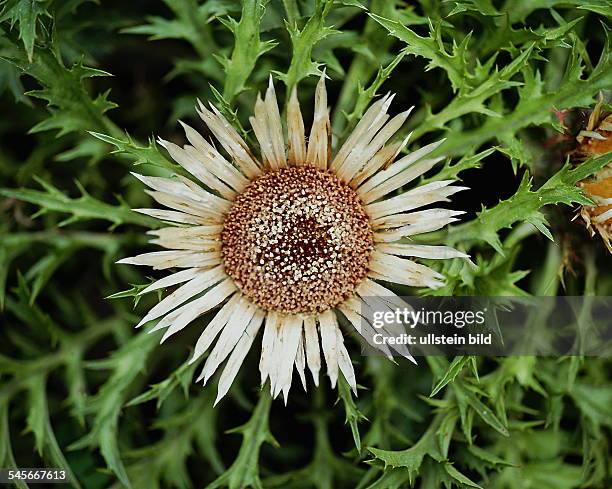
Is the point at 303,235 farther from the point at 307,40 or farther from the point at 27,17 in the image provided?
the point at 27,17

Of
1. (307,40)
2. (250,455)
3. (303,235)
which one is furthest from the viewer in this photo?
(250,455)

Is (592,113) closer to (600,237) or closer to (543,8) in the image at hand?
(600,237)

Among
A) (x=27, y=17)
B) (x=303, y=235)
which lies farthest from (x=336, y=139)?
(x=27, y=17)

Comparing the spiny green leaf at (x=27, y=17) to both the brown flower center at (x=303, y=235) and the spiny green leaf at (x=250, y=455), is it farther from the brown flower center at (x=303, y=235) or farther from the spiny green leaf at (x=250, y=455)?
the spiny green leaf at (x=250, y=455)

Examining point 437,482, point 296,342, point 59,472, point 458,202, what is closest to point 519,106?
point 458,202

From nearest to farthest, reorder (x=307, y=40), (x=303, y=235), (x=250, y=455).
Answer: (x=307, y=40), (x=303, y=235), (x=250, y=455)

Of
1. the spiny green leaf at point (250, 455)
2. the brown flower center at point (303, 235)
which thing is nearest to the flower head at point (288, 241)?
the brown flower center at point (303, 235)

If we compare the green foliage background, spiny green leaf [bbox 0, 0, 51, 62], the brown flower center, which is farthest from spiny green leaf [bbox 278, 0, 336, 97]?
spiny green leaf [bbox 0, 0, 51, 62]

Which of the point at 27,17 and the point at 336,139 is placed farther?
the point at 336,139
